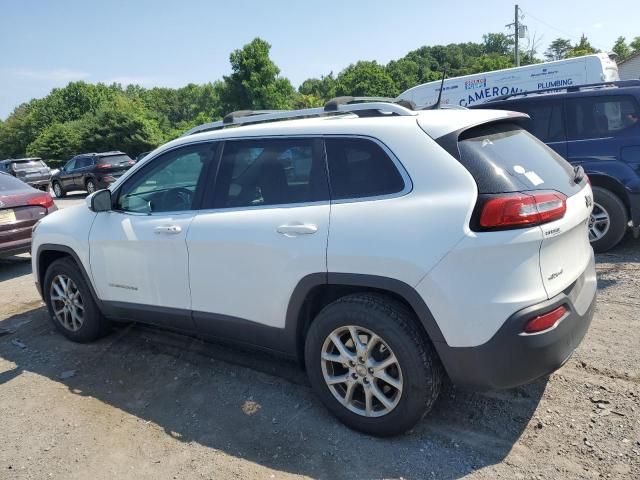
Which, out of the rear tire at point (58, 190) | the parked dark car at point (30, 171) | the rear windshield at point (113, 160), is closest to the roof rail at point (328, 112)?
the rear windshield at point (113, 160)

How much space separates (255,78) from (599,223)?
40264 mm

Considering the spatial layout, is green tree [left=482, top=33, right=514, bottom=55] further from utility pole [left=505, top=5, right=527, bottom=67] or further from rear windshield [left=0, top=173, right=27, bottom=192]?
rear windshield [left=0, top=173, right=27, bottom=192]

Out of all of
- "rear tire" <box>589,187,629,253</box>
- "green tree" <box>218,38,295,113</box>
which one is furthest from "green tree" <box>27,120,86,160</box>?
"rear tire" <box>589,187,629,253</box>

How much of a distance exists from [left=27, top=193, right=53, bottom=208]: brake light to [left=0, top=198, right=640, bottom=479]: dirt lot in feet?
12.8

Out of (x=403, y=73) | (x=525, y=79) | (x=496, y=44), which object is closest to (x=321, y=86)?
(x=403, y=73)

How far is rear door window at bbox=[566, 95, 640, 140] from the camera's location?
602cm

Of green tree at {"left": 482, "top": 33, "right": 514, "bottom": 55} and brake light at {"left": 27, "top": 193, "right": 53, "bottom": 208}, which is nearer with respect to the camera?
brake light at {"left": 27, "top": 193, "right": 53, "bottom": 208}

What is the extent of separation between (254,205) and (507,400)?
1984mm

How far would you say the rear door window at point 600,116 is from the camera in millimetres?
6023

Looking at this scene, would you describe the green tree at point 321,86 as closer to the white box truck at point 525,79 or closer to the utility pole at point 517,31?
the utility pole at point 517,31

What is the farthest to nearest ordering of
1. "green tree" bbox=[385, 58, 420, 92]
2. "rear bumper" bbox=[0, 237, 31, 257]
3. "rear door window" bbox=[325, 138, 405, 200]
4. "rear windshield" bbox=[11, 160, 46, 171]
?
"green tree" bbox=[385, 58, 420, 92] → "rear windshield" bbox=[11, 160, 46, 171] → "rear bumper" bbox=[0, 237, 31, 257] → "rear door window" bbox=[325, 138, 405, 200]

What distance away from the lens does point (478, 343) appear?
8.41 ft

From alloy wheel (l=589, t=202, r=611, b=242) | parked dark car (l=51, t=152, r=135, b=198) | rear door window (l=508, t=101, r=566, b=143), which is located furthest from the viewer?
parked dark car (l=51, t=152, r=135, b=198)

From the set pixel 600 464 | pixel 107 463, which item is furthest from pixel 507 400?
pixel 107 463
